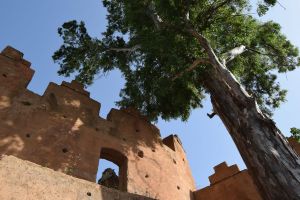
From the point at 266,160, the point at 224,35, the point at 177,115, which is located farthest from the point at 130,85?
the point at 266,160

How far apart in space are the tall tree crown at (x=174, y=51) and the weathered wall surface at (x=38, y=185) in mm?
6269

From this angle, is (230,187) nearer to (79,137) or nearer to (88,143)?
(88,143)

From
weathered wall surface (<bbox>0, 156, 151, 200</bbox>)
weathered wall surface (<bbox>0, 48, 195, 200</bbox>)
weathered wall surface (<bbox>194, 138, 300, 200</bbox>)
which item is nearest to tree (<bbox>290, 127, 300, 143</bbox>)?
weathered wall surface (<bbox>194, 138, 300, 200</bbox>)

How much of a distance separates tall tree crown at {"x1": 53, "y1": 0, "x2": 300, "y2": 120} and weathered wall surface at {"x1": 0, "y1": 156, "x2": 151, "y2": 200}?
20.6ft

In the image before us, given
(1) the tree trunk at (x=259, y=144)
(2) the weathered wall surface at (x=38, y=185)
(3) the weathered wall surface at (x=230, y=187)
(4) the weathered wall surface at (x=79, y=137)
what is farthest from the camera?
(3) the weathered wall surface at (x=230, y=187)

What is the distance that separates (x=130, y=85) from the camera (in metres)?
15.4

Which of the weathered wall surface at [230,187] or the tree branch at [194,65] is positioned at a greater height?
the tree branch at [194,65]

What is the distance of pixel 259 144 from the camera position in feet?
23.2

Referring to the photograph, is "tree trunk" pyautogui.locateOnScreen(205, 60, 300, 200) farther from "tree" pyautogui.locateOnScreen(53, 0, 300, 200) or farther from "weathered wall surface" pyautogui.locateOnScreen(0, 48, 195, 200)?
"weathered wall surface" pyautogui.locateOnScreen(0, 48, 195, 200)

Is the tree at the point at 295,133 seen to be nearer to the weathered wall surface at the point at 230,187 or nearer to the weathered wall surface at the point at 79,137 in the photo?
the weathered wall surface at the point at 230,187

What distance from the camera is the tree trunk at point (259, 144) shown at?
607 centimetres

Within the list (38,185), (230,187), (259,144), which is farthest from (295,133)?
(38,185)

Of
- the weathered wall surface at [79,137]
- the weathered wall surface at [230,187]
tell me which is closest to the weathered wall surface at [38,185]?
the weathered wall surface at [79,137]

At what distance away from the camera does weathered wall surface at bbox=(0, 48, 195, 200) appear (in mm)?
10156
